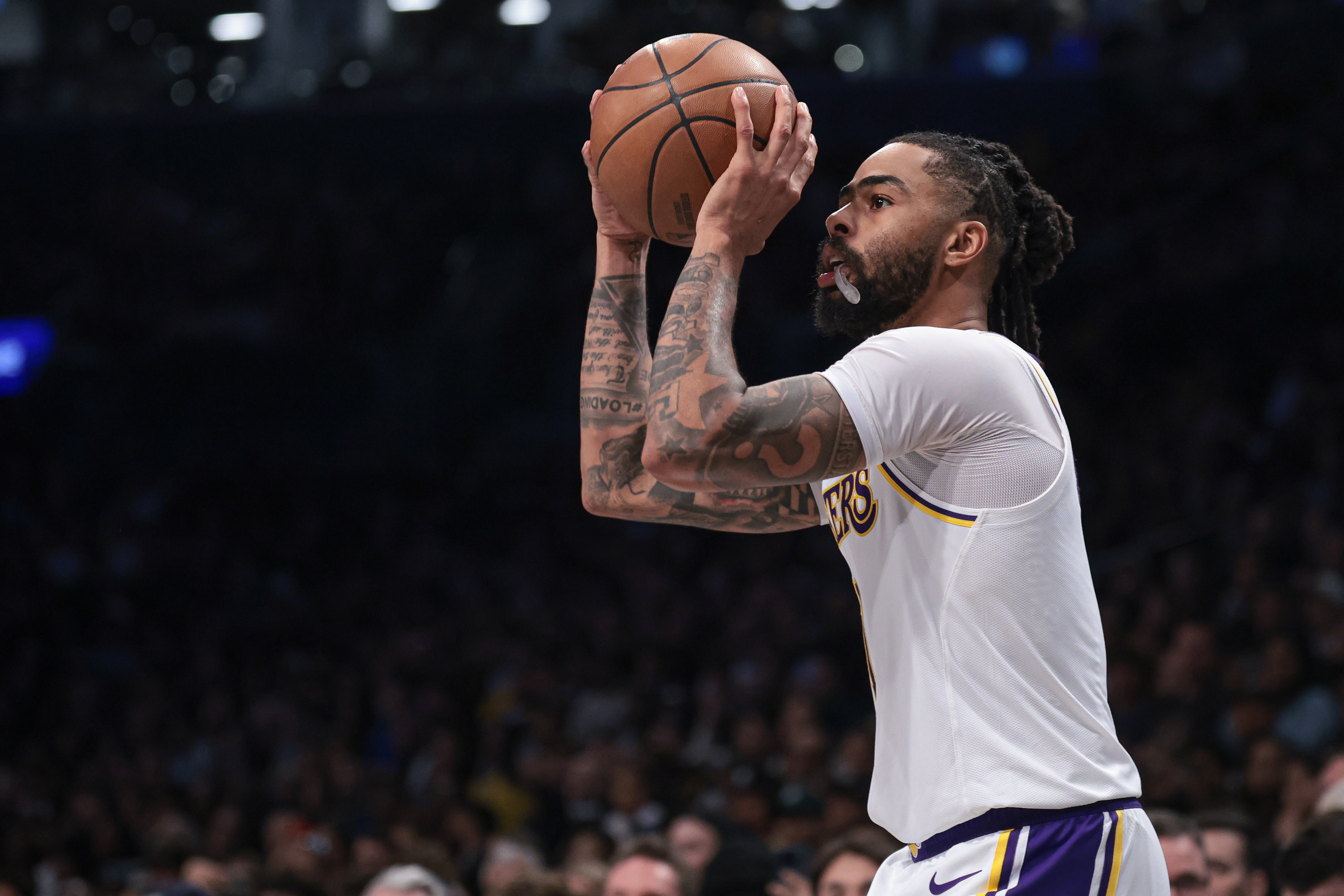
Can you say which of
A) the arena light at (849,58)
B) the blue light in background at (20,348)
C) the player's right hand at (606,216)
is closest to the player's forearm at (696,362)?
the player's right hand at (606,216)

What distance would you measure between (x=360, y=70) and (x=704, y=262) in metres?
12.8

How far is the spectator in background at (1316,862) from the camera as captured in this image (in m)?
3.83

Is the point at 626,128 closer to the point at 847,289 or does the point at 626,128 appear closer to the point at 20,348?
the point at 847,289

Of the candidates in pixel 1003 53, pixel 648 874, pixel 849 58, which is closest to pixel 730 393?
pixel 648 874

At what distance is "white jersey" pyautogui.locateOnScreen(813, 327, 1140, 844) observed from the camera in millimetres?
2061

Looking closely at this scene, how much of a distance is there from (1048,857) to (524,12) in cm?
1492

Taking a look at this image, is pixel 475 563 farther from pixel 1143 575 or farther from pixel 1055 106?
pixel 1055 106

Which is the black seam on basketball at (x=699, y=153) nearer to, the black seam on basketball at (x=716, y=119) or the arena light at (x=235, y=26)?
the black seam on basketball at (x=716, y=119)

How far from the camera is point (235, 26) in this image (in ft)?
55.0

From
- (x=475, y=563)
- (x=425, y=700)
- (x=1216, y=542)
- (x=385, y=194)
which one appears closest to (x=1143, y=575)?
(x=1216, y=542)

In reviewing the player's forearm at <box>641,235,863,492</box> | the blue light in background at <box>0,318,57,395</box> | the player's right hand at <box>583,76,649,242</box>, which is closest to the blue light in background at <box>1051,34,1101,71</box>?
the blue light in background at <box>0,318,57,395</box>

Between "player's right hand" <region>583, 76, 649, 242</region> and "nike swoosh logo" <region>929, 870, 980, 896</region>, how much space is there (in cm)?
138

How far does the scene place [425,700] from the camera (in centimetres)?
1040

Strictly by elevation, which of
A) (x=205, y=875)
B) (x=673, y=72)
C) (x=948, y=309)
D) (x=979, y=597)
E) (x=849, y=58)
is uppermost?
(x=849, y=58)
